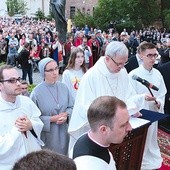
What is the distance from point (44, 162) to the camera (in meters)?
1.45

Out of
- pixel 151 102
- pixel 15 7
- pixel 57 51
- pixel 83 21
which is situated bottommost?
pixel 83 21

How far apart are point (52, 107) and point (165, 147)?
8.17ft

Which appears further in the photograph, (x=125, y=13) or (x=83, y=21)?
(x=83, y=21)

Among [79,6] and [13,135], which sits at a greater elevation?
[13,135]

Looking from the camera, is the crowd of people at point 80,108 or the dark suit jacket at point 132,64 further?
the dark suit jacket at point 132,64

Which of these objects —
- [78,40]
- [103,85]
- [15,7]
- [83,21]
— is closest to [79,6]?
[15,7]

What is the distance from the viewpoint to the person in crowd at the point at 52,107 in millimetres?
4141

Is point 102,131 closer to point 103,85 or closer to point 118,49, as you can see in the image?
point 118,49

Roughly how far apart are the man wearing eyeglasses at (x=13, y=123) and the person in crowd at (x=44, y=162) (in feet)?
5.87

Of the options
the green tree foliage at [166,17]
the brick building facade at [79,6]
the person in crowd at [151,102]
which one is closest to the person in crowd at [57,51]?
the person in crowd at [151,102]

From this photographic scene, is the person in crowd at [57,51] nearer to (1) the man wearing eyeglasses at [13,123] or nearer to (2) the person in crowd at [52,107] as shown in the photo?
(2) the person in crowd at [52,107]

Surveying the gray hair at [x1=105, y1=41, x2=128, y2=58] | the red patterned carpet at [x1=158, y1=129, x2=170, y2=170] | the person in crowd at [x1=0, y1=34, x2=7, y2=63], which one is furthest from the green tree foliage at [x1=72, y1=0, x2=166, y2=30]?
the gray hair at [x1=105, y1=41, x2=128, y2=58]

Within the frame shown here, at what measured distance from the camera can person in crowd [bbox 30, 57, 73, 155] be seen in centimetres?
414

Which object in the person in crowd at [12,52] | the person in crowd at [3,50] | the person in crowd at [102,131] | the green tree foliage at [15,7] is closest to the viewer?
the person in crowd at [102,131]
